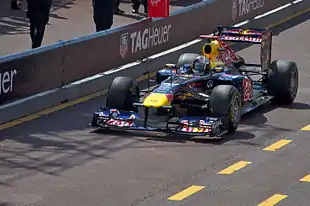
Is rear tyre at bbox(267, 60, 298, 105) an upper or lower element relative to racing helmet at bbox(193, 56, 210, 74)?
lower

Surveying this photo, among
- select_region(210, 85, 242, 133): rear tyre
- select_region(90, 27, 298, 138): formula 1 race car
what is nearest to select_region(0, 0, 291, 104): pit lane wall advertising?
select_region(90, 27, 298, 138): formula 1 race car

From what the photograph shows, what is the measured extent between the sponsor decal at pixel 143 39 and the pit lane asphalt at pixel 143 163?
2945 mm

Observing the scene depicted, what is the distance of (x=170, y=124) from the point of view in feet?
53.0

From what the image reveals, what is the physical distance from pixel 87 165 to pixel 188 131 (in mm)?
1909

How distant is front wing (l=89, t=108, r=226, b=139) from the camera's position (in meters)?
15.6

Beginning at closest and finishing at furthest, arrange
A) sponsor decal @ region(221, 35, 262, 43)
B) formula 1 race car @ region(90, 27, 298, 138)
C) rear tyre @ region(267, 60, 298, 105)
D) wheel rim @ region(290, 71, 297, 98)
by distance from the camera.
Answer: formula 1 race car @ region(90, 27, 298, 138) → rear tyre @ region(267, 60, 298, 105) → wheel rim @ region(290, 71, 297, 98) → sponsor decal @ region(221, 35, 262, 43)

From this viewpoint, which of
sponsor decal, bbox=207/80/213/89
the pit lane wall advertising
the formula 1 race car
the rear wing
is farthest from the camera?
the rear wing

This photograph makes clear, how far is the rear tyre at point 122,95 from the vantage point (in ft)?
53.8

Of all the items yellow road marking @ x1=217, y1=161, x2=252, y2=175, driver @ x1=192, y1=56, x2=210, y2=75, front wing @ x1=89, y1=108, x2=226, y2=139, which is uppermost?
driver @ x1=192, y1=56, x2=210, y2=75

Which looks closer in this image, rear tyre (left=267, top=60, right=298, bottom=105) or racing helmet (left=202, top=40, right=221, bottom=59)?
racing helmet (left=202, top=40, right=221, bottom=59)

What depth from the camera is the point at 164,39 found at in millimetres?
22406

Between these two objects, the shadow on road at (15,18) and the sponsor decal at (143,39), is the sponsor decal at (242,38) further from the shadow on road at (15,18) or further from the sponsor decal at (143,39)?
the shadow on road at (15,18)

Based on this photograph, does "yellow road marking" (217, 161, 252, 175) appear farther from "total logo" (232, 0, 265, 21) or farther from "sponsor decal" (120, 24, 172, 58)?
"total logo" (232, 0, 265, 21)

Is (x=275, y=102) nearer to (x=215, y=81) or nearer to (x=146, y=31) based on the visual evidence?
(x=215, y=81)
